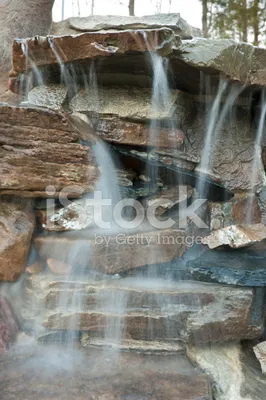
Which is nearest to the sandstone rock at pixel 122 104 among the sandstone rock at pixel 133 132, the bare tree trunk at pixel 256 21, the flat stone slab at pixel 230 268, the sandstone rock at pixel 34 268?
the sandstone rock at pixel 133 132

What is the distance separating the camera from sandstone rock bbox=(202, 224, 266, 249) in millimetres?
2973

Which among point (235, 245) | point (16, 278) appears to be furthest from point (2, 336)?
point (235, 245)

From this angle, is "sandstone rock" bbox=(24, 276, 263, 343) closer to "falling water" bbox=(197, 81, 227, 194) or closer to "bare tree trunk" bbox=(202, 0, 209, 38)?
"falling water" bbox=(197, 81, 227, 194)

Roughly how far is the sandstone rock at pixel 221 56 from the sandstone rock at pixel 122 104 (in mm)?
463

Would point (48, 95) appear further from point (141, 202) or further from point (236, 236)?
point (236, 236)

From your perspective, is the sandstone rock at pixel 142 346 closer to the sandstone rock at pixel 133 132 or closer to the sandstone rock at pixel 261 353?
the sandstone rock at pixel 261 353

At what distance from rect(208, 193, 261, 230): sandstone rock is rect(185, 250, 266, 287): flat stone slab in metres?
0.37

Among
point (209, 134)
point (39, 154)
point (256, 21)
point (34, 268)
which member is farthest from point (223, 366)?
point (256, 21)

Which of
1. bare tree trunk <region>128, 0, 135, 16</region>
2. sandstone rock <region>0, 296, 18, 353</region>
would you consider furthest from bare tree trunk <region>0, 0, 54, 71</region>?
bare tree trunk <region>128, 0, 135, 16</region>

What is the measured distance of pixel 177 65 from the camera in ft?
9.54

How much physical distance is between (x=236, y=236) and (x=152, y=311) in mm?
1020

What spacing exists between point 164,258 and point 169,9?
10394mm

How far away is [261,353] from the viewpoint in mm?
2586

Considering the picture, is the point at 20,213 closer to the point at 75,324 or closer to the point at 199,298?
the point at 75,324
